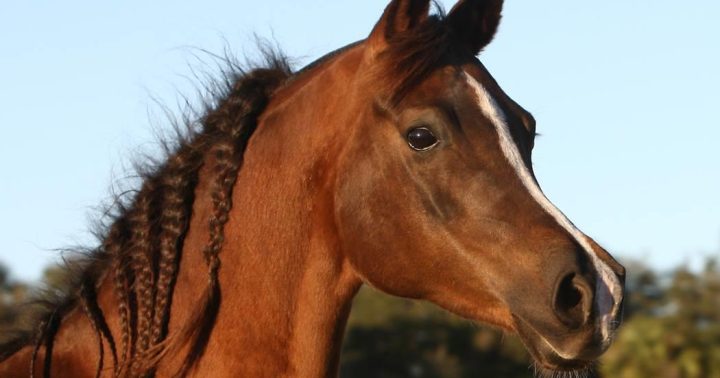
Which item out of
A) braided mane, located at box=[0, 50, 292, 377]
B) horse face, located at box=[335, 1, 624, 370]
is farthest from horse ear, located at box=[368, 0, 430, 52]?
braided mane, located at box=[0, 50, 292, 377]

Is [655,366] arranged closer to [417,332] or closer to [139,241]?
[417,332]

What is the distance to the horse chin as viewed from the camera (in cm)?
461

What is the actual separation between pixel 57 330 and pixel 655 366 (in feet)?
45.2

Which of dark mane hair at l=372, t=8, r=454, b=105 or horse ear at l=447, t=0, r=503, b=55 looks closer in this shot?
dark mane hair at l=372, t=8, r=454, b=105

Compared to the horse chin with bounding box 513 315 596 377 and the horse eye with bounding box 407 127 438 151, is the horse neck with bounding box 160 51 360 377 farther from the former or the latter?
the horse chin with bounding box 513 315 596 377

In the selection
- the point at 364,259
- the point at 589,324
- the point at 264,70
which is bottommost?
the point at 589,324

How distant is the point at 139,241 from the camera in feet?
16.7

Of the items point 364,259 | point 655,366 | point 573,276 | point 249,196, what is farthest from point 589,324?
point 655,366

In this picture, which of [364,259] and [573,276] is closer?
[573,276]

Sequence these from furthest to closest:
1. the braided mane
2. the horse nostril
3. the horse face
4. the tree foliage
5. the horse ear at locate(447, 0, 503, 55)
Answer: the tree foliage, the horse ear at locate(447, 0, 503, 55), the braided mane, the horse face, the horse nostril

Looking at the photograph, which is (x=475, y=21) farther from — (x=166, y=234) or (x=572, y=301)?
(x=166, y=234)

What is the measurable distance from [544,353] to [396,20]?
1.50 m

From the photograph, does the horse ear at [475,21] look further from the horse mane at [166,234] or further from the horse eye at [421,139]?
the horse eye at [421,139]

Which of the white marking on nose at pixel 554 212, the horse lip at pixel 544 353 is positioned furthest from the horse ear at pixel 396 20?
the horse lip at pixel 544 353
